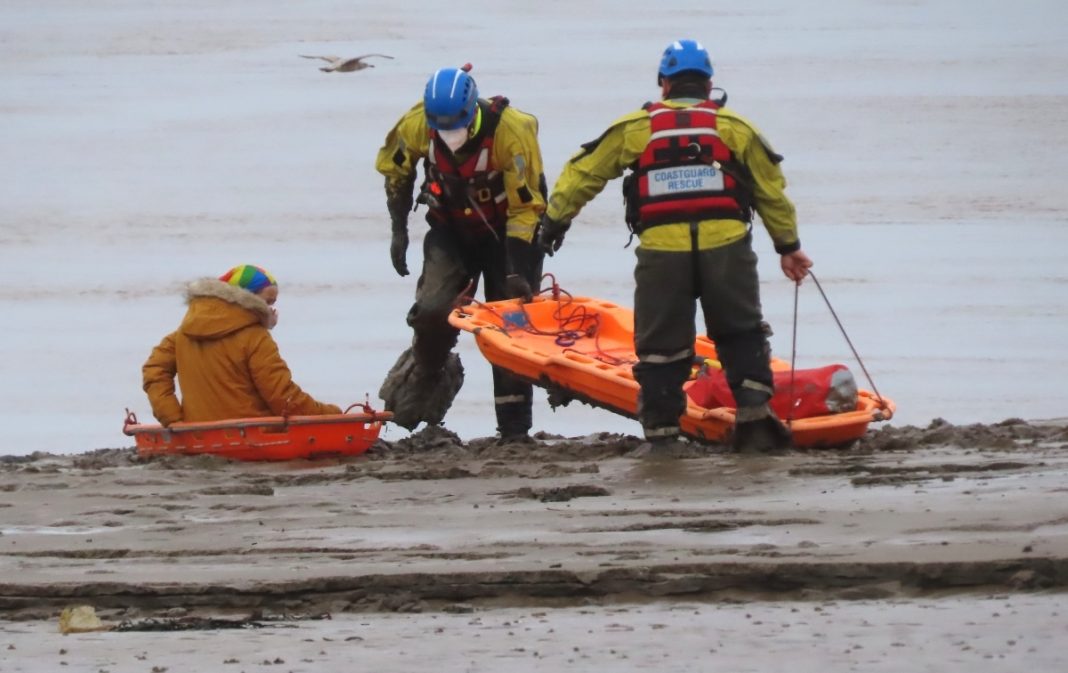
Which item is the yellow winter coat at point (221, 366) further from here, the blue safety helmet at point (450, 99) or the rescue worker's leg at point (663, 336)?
the rescue worker's leg at point (663, 336)

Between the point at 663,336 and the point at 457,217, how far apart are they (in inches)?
60.6

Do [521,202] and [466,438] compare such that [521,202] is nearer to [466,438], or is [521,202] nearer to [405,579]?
[466,438]

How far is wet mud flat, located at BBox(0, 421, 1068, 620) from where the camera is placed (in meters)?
4.66

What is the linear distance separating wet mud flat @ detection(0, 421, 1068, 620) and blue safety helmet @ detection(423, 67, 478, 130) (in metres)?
1.25

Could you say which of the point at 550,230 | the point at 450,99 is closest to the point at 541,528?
the point at 550,230

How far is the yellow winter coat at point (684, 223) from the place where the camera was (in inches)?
276

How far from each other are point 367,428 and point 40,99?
12.9 metres

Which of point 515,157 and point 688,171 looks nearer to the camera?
point 688,171

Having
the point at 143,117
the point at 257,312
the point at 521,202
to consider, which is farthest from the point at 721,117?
the point at 143,117

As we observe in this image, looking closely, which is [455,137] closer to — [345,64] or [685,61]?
[685,61]

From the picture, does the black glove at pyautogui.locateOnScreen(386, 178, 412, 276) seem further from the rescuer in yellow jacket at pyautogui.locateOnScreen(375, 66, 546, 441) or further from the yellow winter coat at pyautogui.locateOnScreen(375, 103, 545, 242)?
the yellow winter coat at pyautogui.locateOnScreen(375, 103, 545, 242)

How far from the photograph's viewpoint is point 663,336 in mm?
7164

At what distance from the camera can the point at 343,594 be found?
15.6 ft

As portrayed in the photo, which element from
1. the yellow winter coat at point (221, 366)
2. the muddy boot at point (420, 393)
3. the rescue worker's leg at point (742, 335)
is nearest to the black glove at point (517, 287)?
the muddy boot at point (420, 393)
